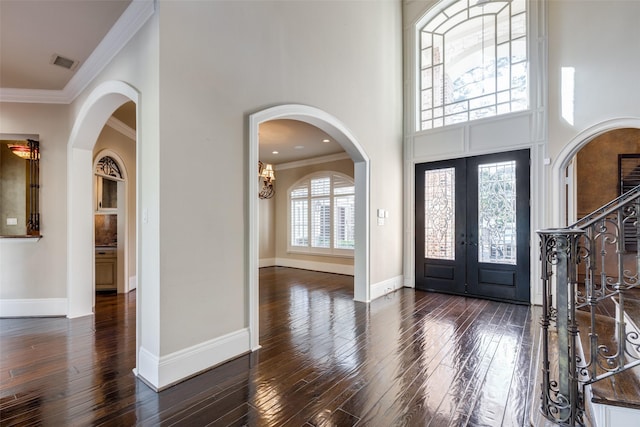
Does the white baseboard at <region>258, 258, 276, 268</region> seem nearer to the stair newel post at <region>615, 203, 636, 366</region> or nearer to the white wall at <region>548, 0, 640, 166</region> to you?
the white wall at <region>548, 0, 640, 166</region>

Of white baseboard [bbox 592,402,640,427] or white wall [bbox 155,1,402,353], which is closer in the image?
white baseboard [bbox 592,402,640,427]

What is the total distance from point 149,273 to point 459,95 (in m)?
5.62

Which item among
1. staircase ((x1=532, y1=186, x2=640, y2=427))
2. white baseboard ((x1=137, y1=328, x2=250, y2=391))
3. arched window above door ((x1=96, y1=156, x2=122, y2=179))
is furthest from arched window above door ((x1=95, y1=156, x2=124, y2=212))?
staircase ((x1=532, y1=186, x2=640, y2=427))

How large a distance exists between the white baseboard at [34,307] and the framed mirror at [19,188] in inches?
36.9

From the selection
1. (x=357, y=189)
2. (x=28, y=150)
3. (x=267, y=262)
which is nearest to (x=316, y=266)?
(x=267, y=262)

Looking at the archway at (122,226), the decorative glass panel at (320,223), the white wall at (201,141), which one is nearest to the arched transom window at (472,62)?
the white wall at (201,141)

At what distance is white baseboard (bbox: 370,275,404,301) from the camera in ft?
16.7

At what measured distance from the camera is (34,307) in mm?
4297

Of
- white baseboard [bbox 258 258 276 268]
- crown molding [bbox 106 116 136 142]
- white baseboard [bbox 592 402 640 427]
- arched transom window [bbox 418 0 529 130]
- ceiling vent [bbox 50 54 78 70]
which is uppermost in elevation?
arched transom window [bbox 418 0 529 130]

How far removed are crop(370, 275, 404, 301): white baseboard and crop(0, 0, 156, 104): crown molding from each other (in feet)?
14.7

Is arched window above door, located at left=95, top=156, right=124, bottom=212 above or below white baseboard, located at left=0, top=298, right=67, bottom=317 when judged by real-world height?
above

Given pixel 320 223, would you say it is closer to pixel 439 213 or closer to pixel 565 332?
pixel 439 213

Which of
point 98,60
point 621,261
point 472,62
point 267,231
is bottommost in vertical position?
point 267,231

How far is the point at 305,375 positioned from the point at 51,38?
4.07 meters
